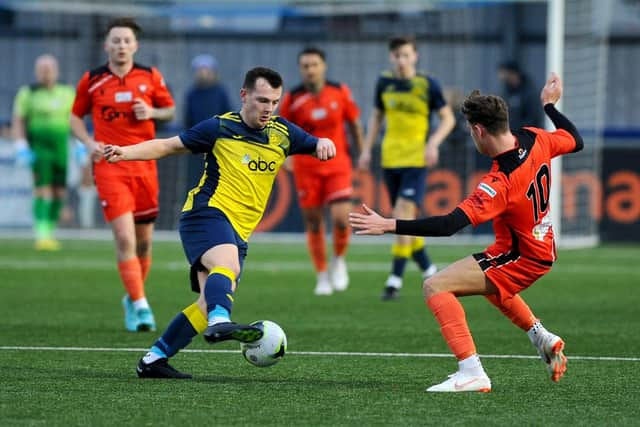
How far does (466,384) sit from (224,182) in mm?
1767

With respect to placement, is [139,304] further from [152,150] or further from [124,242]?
[152,150]

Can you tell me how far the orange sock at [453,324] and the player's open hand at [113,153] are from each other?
1.78m

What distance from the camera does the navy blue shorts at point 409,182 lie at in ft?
42.1

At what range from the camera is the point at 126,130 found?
Answer: 10094mm

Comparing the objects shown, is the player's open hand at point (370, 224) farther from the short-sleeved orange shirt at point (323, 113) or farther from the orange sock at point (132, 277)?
the short-sleeved orange shirt at point (323, 113)

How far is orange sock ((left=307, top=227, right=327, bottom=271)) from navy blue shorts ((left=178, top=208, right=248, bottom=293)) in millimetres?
5758

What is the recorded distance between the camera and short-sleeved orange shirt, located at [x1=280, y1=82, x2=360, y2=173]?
13.1 metres

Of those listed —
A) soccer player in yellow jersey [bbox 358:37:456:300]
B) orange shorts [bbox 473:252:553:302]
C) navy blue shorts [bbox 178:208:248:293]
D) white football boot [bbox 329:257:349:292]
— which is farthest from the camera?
white football boot [bbox 329:257:349:292]

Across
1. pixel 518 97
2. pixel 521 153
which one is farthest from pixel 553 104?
pixel 518 97

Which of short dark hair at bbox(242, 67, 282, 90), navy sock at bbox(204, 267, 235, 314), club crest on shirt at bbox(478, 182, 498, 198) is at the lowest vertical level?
navy sock at bbox(204, 267, 235, 314)

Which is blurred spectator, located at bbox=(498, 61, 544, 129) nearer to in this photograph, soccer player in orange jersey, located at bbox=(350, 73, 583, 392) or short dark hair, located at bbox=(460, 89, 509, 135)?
soccer player in orange jersey, located at bbox=(350, 73, 583, 392)

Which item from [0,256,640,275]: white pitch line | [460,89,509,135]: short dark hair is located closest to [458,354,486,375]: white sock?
[460,89,509,135]: short dark hair

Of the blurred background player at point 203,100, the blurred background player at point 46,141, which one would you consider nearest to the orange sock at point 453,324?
the blurred background player at point 46,141

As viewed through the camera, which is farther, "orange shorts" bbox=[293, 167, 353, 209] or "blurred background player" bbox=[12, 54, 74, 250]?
"blurred background player" bbox=[12, 54, 74, 250]
